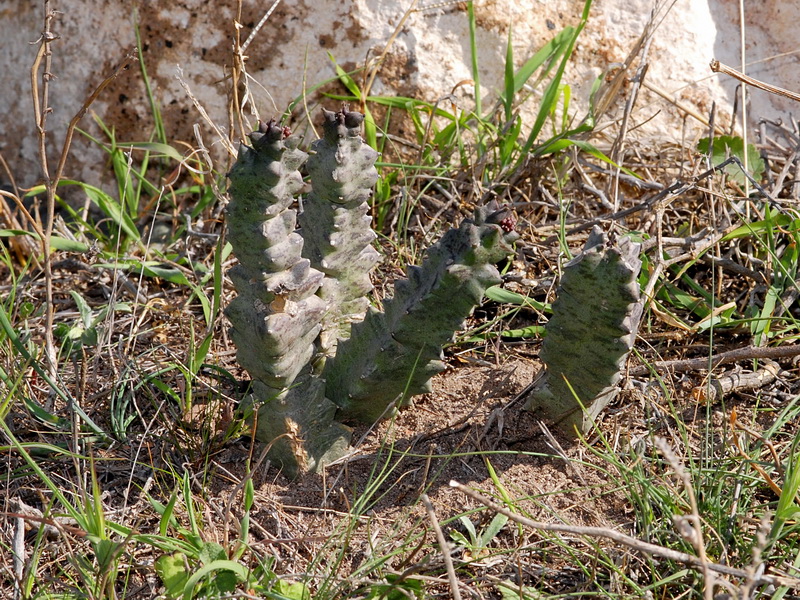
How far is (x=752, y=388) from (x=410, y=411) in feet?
3.01

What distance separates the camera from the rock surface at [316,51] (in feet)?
9.40

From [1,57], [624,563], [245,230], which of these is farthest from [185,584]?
[1,57]

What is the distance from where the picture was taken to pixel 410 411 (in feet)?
6.85

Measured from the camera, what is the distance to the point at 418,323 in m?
1.68

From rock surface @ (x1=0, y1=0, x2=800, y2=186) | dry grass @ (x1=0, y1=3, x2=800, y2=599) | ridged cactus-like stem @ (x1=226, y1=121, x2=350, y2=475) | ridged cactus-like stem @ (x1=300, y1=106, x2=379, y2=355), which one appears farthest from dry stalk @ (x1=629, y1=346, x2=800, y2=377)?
rock surface @ (x1=0, y1=0, x2=800, y2=186)

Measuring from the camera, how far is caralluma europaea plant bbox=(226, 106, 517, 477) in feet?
5.20

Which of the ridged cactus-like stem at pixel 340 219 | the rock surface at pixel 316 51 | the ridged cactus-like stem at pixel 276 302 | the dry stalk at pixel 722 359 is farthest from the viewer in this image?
the rock surface at pixel 316 51

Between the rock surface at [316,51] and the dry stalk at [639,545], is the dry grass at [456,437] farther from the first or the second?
the rock surface at [316,51]

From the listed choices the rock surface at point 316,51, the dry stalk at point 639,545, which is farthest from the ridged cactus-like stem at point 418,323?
the rock surface at point 316,51

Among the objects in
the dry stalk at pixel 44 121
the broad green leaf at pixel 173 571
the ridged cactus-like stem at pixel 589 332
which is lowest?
the broad green leaf at pixel 173 571

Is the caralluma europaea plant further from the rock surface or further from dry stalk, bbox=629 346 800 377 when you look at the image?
the rock surface

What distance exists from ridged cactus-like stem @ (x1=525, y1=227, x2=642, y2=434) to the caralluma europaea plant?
20cm

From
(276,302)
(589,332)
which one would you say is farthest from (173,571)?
(589,332)

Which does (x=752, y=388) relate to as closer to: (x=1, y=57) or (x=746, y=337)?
(x=746, y=337)
